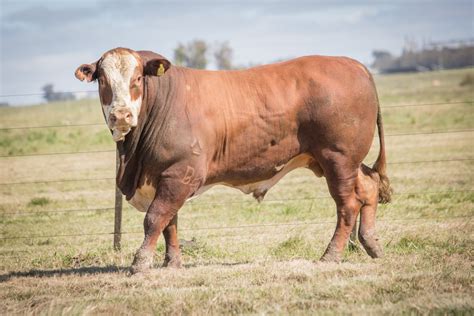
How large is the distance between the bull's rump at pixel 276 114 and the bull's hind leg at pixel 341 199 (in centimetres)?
17

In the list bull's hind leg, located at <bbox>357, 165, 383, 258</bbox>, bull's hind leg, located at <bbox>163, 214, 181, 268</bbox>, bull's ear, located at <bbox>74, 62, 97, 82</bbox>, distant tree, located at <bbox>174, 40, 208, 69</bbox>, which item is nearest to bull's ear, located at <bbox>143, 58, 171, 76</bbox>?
bull's ear, located at <bbox>74, 62, 97, 82</bbox>

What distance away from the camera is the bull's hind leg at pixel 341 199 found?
8.40 meters

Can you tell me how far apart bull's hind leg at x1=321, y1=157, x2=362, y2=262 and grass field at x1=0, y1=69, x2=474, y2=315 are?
0.21 meters

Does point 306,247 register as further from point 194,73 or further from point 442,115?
point 442,115

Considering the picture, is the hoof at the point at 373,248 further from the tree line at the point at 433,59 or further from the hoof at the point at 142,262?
the tree line at the point at 433,59

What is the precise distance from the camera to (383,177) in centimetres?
907

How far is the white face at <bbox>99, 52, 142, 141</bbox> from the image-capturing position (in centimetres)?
742

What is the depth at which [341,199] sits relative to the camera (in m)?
8.53

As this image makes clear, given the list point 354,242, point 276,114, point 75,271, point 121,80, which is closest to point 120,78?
point 121,80

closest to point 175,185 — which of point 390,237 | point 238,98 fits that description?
point 238,98

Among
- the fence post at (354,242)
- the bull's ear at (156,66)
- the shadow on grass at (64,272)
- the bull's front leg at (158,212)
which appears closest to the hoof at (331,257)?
the fence post at (354,242)

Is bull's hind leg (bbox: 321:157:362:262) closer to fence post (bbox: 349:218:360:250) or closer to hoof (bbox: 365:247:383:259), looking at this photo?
hoof (bbox: 365:247:383:259)

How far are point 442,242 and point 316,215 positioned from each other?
2.93 meters

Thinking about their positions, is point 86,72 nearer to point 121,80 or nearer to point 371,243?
point 121,80
